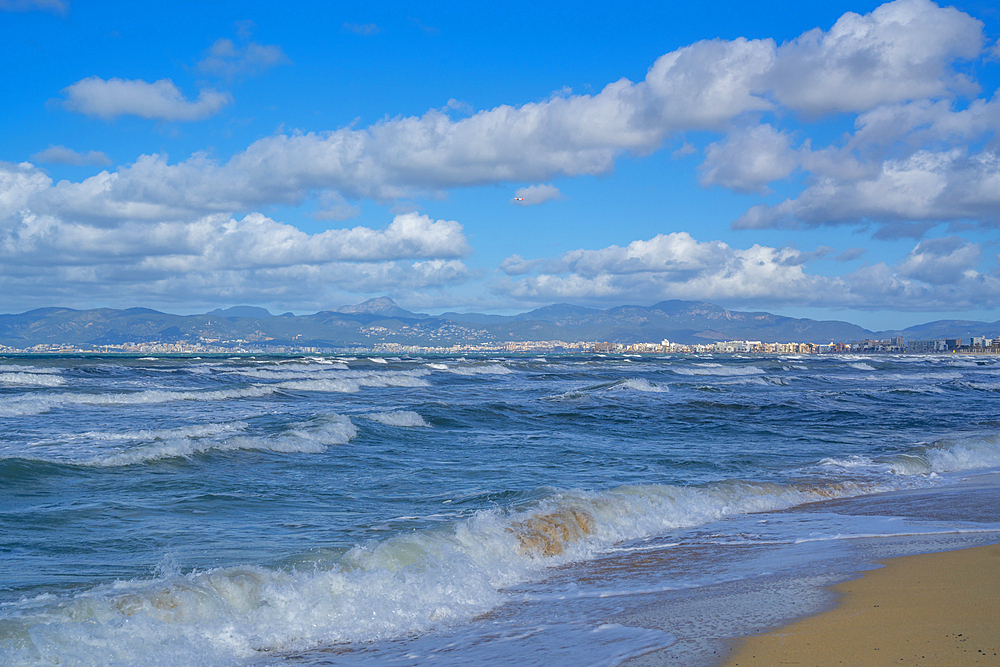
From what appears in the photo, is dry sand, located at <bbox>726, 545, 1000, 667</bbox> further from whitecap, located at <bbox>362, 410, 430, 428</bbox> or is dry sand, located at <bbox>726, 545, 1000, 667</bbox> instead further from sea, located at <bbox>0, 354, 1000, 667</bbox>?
whitecap, located at <bbox>362, 410, 430, 428</bbox>

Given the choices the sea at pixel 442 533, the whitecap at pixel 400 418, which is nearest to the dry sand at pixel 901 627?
the sea at pixel 442 533

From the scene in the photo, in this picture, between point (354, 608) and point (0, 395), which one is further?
point (0, 395)

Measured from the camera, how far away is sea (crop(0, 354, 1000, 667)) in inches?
208

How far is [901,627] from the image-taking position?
472 cm

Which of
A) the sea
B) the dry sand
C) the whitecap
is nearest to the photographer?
the dry sand

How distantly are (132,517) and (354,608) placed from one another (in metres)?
4.40

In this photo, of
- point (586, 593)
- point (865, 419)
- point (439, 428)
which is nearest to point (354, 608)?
point (586, 593)

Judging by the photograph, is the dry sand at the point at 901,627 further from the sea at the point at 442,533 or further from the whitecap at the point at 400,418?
the whitecap at the point at 400,418

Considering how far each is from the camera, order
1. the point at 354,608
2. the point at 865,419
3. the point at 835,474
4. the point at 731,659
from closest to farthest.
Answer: the point at 731,659 < the point at 354,608 < the point at 835,474 < the point at 865,419

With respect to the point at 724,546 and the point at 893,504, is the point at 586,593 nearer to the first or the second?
the point at 724,546

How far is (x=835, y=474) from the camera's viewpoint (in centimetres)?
1315

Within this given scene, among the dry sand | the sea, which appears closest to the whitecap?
the sea

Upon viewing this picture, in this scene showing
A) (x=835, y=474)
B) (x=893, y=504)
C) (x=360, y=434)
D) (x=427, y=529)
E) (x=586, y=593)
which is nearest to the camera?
(x=586, y=593)

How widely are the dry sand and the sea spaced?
297 millimetres
